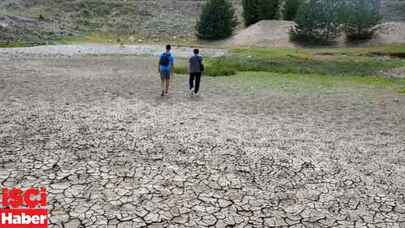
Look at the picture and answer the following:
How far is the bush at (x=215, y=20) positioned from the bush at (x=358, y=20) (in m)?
19.9

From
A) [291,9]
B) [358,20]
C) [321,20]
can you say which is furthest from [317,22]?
[291,9]

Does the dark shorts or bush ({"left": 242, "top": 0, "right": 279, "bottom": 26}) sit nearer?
the dark shorts

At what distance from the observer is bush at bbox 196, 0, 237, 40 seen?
67312 millimetres

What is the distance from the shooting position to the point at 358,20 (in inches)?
2375

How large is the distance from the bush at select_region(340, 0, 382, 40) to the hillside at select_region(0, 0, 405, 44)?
2939 centimetres

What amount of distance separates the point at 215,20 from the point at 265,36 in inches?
377

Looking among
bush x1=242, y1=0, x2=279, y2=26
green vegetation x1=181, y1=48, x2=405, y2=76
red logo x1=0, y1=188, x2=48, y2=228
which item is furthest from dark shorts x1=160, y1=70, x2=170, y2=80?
bush x1=242, y1=0, x2=279, y2=26

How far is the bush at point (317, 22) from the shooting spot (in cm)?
6152

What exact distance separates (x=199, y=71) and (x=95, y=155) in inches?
407

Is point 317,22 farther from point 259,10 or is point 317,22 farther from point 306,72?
point 306,72

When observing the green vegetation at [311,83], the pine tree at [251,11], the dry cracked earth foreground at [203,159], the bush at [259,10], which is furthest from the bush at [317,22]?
the dry cracked earth foreground at [203,159]

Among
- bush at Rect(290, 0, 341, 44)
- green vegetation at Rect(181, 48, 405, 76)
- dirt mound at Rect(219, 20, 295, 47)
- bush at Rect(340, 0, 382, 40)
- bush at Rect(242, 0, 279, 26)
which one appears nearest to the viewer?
green vegetation at Rect(181, 48, 405, 76)

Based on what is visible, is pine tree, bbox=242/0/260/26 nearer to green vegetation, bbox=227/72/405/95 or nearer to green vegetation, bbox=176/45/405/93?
green vegetation, bbox=176/45/405/93

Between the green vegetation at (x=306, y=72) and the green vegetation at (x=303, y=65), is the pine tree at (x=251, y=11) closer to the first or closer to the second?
the green vegetation at (x=303, y=65)
